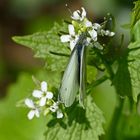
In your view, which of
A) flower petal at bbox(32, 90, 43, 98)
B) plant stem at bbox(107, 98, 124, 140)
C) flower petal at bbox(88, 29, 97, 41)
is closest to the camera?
flower petal at bbox(88, 29, 97, 41)

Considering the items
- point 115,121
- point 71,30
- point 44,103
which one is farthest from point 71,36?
point 115,121

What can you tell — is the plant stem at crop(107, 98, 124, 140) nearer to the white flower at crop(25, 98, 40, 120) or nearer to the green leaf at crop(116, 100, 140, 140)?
the green leaf at crop(116, 100, 140, 140)

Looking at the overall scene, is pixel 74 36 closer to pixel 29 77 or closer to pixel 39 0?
pixel 29 77

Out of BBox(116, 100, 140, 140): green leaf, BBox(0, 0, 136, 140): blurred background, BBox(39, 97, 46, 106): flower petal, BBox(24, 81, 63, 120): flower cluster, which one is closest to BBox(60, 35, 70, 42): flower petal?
BBox(24, 81, 63, 120): flower cluster

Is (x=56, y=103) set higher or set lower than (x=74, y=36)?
lower

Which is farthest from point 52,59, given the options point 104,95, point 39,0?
point 39,0

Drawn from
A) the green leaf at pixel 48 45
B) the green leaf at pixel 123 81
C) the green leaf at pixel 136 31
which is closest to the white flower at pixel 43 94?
the green leaf at pixel 48 45

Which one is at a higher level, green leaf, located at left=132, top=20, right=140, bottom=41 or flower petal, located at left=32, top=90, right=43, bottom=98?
green leaf, located at left=132, top=20, right=140, bottom=41
